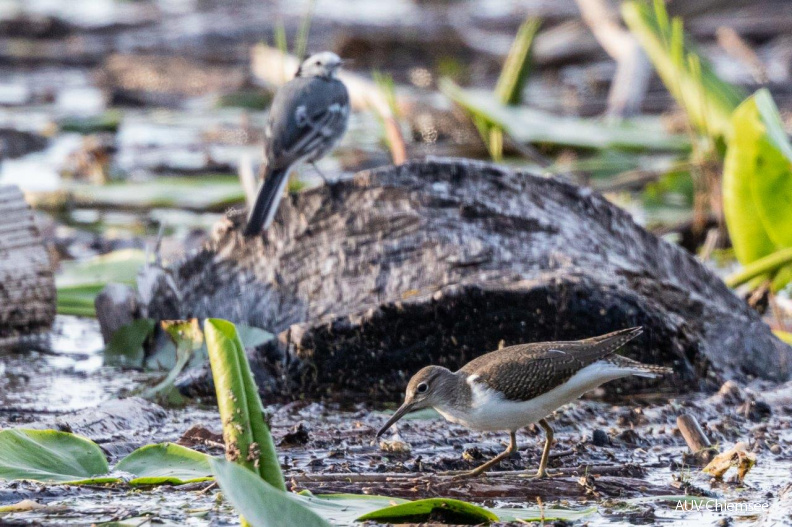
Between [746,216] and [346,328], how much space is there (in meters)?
2.60

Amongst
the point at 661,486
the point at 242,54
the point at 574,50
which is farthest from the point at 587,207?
the point at 242,54

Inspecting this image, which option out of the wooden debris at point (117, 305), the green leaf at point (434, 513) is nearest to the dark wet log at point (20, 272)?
the wooden debris at point (117, 305)

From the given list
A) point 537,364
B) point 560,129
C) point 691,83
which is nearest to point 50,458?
point 537,364

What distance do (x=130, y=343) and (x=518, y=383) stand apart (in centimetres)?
245

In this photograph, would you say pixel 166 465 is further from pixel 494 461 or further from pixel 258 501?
pixel 494 461

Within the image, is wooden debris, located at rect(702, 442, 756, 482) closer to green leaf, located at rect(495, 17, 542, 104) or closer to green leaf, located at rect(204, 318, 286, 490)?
green leaf, located at rect(204, 318, 286, 490)

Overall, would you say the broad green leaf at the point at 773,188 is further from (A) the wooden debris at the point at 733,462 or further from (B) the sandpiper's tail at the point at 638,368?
(A) the wooden debris at the point at 733,462

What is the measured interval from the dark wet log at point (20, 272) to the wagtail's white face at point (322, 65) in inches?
82.5

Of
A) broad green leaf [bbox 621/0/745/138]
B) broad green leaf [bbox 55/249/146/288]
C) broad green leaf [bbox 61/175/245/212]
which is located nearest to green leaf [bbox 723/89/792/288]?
broad green leaf [bbox 621/0/745/138]

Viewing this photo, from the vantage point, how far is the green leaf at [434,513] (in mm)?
3267

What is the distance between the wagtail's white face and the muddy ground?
2.45 m

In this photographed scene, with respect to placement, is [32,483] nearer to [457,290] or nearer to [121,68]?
[457,290]

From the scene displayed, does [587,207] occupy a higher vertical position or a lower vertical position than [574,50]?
lower

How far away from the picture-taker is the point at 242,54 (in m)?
16.7
